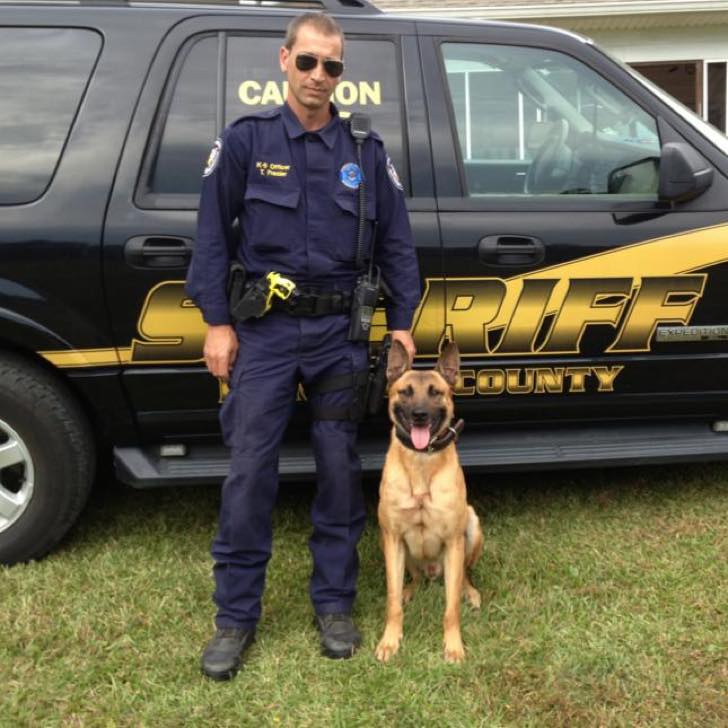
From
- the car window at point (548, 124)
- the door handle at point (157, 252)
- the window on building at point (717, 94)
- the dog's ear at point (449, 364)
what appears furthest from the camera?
the window on building at point (717, 94)

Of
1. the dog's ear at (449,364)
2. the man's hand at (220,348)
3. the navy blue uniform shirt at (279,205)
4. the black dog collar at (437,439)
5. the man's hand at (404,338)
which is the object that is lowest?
the black dog collar at (437,439)

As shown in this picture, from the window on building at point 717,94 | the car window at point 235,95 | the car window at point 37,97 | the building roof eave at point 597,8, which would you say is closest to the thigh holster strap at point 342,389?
the car window at point 235,95

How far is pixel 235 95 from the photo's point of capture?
2.83m

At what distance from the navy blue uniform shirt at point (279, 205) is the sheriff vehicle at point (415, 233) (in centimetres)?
47

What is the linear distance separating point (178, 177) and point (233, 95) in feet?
1.17

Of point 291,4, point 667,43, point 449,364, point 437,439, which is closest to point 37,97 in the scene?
point 291,4

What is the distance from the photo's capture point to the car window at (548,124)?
2.98 m

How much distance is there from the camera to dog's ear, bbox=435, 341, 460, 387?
8.29 feet

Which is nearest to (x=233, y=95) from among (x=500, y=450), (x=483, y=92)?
(x=483, y=92)

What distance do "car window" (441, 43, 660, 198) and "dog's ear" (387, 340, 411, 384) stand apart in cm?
84

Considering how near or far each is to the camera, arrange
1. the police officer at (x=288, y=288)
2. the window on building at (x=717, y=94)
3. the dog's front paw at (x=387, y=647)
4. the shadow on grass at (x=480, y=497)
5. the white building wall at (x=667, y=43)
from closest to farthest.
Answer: the police officer at (x=288, y=288)
the dog's front paw at (x=387, y=647)
the shadow on grass at (x=480, y=497)
the white building wall at (x=667, y=43)
the window on building at (x=717, y=94)

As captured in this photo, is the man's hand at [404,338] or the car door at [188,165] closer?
the man's hand at [404,338]

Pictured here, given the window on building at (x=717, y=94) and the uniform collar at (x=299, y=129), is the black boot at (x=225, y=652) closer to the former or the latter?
the uniform collar at (x=299, y=129)

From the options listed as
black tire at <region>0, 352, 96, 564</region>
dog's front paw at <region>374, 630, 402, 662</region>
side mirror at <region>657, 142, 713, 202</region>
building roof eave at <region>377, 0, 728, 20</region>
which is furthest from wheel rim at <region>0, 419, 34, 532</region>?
building roof eave at <region>377, 0, 728, 20</region>
